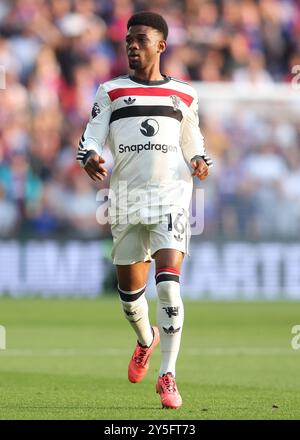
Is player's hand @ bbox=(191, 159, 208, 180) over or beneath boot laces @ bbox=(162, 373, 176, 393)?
over

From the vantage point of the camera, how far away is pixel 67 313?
1745 centimetres

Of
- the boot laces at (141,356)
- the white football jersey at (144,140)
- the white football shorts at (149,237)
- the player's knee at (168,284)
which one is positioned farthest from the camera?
the boot laces at (141,356)

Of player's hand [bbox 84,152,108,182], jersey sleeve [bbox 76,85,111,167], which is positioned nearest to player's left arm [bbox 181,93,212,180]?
jersey sleeve [bbox 76,85,111,167]

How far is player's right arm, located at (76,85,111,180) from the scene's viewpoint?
8031 mm

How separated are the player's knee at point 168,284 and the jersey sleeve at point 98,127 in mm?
927

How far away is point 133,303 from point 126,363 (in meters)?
→ 2.79

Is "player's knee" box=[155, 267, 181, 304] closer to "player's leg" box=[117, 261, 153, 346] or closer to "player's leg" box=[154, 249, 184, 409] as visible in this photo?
"player's leg" box=[154, 249, 184, 409]

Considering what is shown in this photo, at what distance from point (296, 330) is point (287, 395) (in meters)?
5.86

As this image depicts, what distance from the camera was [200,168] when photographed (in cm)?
821

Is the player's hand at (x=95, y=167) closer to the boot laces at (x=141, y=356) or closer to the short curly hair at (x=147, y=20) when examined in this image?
the short curly hair at (x=147, y=20)

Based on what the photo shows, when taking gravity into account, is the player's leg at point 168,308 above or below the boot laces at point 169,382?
above

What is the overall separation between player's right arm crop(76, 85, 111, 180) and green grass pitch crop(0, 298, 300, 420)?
1.55m

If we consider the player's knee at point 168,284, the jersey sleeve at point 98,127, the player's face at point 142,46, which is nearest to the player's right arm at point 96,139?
the jersey sleeve at point 98,127

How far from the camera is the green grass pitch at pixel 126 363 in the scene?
7.73 meters
